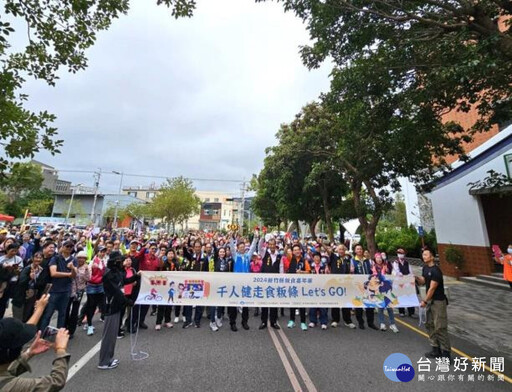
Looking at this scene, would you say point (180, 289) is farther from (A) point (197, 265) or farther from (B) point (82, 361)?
(B) point (82, 361)

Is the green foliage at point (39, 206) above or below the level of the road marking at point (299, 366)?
above

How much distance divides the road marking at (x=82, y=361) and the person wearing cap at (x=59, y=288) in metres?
0.93

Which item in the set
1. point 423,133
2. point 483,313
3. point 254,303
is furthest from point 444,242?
point 254,303

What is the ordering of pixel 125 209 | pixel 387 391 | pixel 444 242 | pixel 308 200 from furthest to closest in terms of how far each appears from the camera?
1. pixel 125 209
2. pixel 308 200
3. pixel 444 242
4. pixel 387 391

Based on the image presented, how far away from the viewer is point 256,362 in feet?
15.3

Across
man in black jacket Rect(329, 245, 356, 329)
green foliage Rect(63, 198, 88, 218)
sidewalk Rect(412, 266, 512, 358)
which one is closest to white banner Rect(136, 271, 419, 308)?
man in black jacket Rect(329, 245, 356, 329)

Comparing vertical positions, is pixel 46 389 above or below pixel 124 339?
above

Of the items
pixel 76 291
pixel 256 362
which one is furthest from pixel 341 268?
pixel 76 291

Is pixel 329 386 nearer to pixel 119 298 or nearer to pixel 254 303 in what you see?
pixel 254 303

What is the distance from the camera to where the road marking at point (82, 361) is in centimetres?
421

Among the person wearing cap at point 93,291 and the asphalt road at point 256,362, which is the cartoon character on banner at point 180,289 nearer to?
the asphalt road at point 256,362

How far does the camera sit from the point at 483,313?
8203 mm

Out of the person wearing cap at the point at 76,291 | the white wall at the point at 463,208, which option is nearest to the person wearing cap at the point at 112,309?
the person wearing cap at the point at 76,291

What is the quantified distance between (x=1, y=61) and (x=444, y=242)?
18973 millimetres
